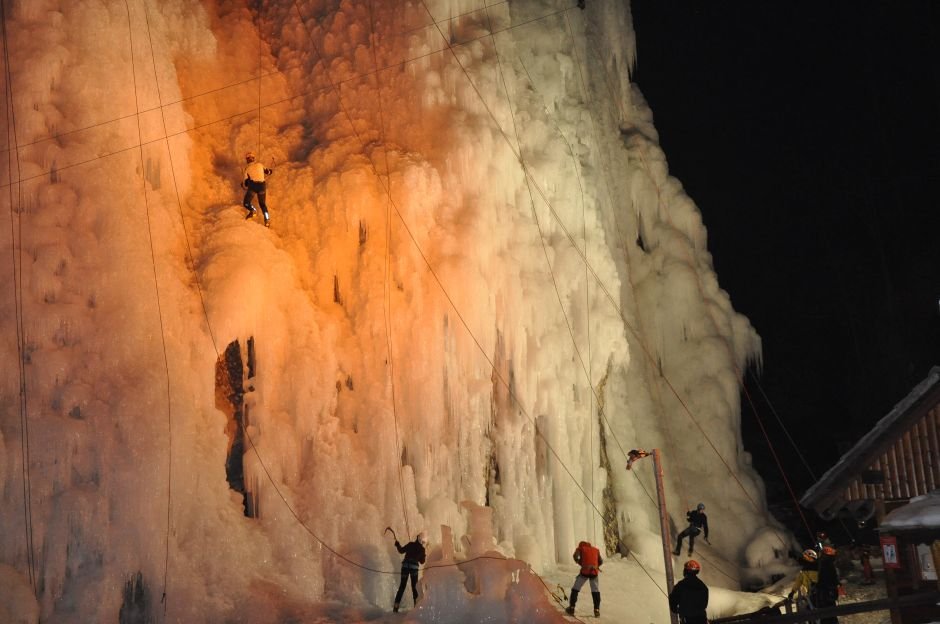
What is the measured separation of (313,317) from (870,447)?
6.33 metres

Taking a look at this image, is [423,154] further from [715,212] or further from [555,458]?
[715,212]

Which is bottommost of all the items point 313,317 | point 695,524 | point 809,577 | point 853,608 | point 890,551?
point 853,608

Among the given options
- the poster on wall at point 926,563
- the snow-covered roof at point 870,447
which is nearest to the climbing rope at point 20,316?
the snow-covered roof at point 870,447

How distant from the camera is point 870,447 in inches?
378

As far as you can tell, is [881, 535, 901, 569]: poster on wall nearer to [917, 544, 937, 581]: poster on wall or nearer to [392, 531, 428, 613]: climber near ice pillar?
[917, 544, 937, 581]: poster on wall

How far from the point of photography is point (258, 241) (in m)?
10.7

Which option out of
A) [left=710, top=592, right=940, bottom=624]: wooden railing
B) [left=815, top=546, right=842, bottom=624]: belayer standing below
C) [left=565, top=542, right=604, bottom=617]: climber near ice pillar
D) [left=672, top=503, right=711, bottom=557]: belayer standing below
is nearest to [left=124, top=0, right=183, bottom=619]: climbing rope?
[left=565, top=542, right=604, bottom=617]: climber near ice pillar

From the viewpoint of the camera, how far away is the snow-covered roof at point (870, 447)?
955cm

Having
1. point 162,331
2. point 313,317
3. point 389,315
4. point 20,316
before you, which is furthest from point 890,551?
point 20,316

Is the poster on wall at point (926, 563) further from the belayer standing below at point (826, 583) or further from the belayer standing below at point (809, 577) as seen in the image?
the belayer standing below at point (809, 577)

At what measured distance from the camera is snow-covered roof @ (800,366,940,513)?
9.55 m

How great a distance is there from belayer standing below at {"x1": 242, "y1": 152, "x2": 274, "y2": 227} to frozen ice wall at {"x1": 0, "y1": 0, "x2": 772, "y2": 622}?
295mm

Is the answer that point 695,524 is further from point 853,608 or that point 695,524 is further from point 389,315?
point 853,608

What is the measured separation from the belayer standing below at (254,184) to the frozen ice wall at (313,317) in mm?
295
